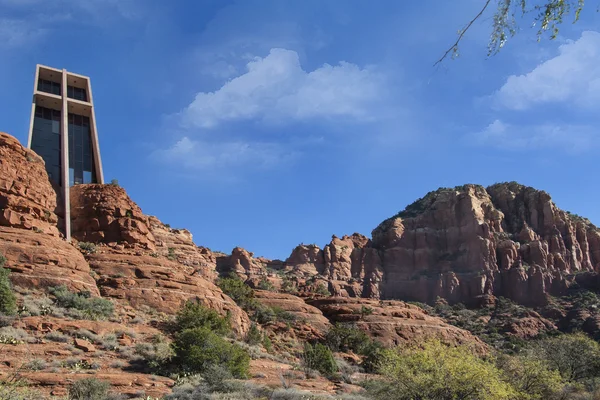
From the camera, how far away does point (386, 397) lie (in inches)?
776

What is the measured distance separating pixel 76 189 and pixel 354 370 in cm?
2530

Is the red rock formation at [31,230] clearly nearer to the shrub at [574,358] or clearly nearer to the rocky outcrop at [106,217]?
the rocky outcrop at [106,217]

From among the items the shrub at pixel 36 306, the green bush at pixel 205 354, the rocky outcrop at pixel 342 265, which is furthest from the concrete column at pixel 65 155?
the rocky outcrop at pixel 342 265

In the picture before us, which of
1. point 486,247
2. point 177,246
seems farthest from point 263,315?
point 486,247

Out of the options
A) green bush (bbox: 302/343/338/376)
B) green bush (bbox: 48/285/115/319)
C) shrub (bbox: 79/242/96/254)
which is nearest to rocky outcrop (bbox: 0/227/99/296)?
green bush (bbox: 48/285/115/319)

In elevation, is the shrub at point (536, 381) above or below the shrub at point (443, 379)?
below

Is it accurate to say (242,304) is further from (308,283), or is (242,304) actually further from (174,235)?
(308,283)

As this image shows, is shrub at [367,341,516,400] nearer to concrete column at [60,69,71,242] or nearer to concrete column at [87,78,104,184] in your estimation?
concrete column at [60,69,71,242]

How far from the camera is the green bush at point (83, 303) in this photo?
26.4 metres

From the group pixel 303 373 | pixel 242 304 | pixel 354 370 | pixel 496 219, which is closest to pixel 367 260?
pixel 496 219

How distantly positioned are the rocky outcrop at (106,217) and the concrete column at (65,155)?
0.72m

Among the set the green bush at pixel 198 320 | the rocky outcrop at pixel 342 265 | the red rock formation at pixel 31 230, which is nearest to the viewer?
the red rock formation at pixel 31 230

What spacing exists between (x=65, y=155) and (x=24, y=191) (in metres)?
9.33

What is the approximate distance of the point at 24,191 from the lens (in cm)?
3406
